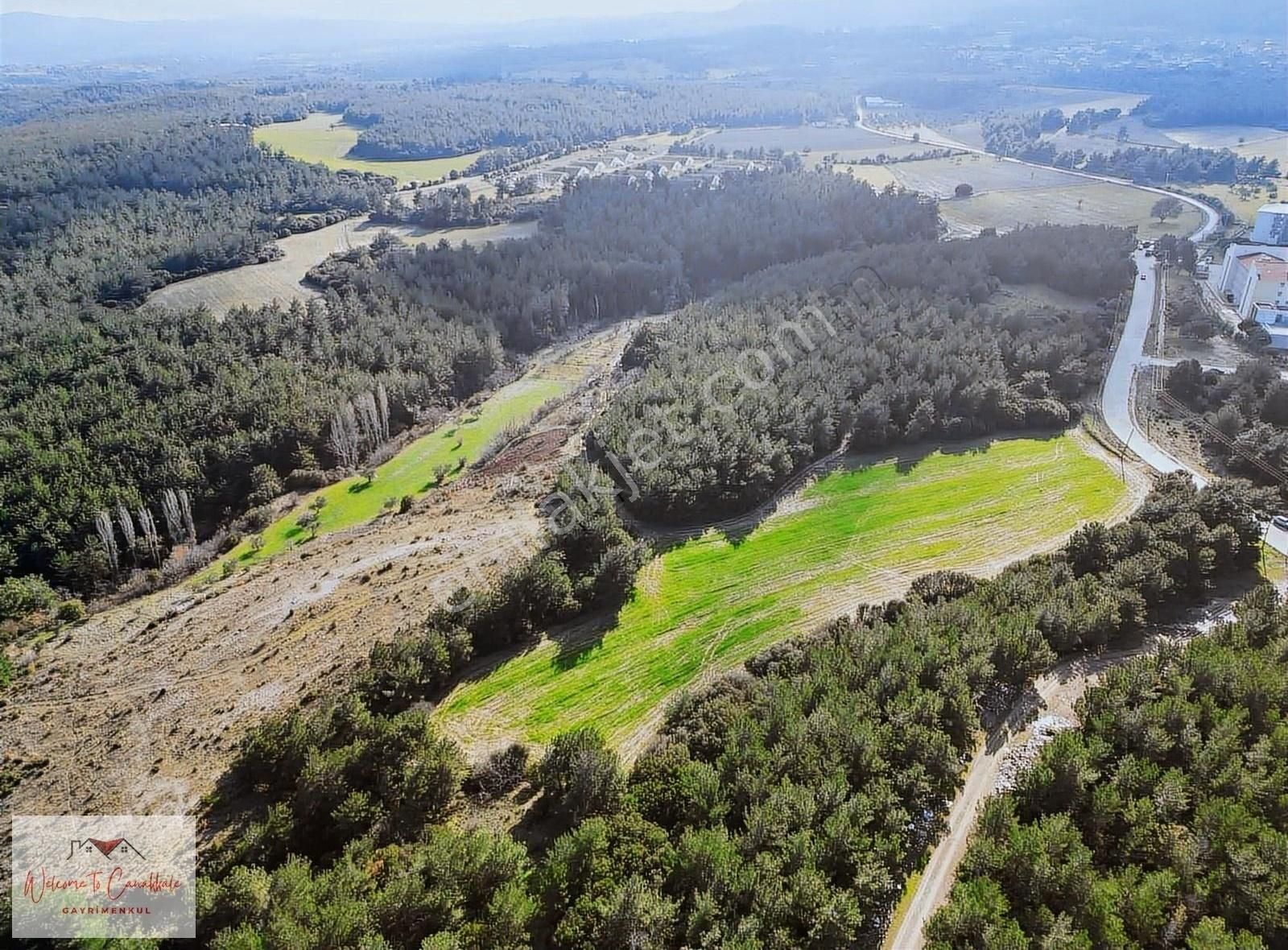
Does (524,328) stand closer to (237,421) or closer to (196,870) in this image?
(237,421)

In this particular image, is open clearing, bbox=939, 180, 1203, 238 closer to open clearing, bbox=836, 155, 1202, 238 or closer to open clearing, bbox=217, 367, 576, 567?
open clearing, bbox=836, 155, 1202, 238

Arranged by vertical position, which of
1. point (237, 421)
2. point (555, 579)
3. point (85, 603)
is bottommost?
point (85, 603)

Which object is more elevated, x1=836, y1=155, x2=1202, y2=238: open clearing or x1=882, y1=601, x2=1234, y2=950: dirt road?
x1=836, y1=155, x2=1202, y2=238: open clearing

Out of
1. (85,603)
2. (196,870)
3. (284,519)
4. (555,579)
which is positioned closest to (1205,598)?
(555,579)

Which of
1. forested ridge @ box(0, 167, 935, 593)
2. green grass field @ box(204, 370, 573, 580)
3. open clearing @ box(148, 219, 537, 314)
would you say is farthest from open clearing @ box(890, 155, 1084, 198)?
green grass field @ box(204, 370, 573, 580)

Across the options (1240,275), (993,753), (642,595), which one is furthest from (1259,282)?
(642,595)

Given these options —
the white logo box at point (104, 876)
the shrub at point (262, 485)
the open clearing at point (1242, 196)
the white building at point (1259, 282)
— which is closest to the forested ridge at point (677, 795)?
the white logo box at point (104, 876)
